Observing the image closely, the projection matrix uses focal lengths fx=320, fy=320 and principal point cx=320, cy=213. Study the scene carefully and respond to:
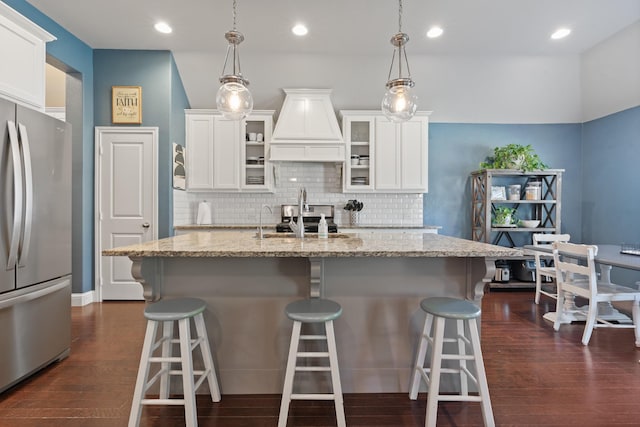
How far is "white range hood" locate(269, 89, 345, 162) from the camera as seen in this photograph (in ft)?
14.4

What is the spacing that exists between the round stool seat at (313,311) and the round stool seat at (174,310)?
1.64 ft

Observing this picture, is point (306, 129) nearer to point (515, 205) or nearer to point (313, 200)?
point (313, 200)

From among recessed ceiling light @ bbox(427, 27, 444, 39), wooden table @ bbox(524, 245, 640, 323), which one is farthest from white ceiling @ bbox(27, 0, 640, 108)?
wooden table @ bbox(524, 245, 640, 323)

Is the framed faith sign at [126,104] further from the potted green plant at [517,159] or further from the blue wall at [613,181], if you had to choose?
the blue wall at [613,181]

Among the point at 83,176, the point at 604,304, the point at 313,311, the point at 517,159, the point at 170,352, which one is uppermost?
the point at 517,159

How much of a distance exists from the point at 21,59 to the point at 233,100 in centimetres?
155

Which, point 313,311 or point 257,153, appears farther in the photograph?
point 257,153

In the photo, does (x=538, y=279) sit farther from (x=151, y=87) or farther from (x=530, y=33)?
(x=151, y=87)

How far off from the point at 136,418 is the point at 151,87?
12.3 ft

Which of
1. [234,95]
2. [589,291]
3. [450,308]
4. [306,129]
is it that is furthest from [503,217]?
[234,95]

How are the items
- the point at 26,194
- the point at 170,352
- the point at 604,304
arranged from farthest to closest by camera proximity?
the point at 604,304, the point at 26,194, the point at 170,352

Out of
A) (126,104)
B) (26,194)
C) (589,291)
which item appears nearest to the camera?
(26,194)

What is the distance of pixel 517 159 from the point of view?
4.57m

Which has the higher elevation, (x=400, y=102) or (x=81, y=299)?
(x=400, y=102)
